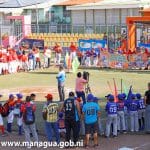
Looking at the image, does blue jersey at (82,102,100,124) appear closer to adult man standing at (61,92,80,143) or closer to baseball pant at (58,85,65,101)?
adult man standing at (61,92,80,143)

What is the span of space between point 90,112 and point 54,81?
1545 cm

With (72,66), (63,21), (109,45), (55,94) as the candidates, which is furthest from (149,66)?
(63,21)

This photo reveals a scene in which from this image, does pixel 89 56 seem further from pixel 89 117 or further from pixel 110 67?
pixel 89 117

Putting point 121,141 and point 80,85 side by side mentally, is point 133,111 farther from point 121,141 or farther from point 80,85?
→ point 80,85

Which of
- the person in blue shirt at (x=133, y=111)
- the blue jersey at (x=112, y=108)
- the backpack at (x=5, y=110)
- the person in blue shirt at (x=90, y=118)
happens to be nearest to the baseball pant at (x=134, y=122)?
the person in blue shirt at (x=133, y=111)

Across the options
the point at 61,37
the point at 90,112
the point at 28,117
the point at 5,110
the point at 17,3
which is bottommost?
the point at 5,110

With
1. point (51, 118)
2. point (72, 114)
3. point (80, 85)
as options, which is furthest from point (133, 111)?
point (80, 85)

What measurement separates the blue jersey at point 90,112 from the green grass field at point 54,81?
7192 mm

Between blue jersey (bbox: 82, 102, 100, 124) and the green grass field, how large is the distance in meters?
7.19

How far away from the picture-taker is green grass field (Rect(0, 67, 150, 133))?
2958 centimetres

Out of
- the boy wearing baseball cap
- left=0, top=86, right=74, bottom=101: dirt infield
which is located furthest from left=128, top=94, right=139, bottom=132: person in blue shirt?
left=0, top=86, right=74, bottom=101: dirt infield

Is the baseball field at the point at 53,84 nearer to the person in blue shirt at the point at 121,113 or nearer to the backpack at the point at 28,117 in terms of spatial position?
the person in blue shirt at the point at 121,113

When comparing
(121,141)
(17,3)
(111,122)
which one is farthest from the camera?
(17,3)

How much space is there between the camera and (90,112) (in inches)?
706
